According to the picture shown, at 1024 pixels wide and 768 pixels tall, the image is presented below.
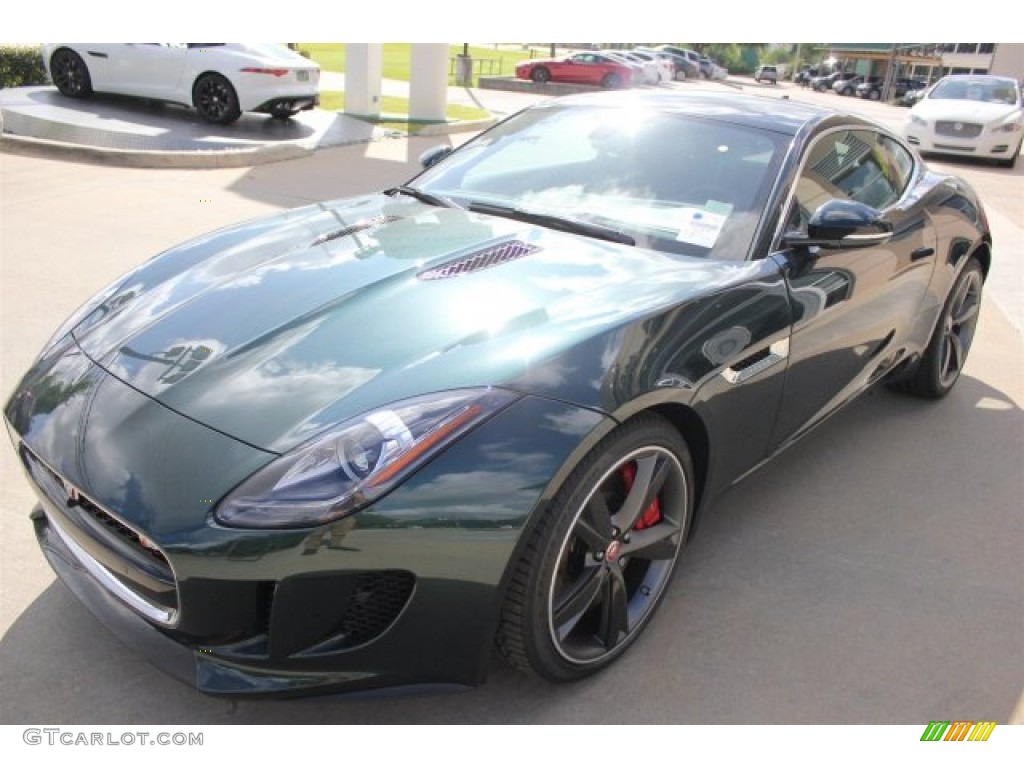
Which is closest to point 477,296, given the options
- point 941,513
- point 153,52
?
point 941,513

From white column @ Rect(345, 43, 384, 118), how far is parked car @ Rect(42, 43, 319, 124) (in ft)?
7.23

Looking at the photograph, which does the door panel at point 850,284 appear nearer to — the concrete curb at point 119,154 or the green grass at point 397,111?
the concrete curb at point 119,154

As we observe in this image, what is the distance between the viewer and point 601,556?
2.29 m

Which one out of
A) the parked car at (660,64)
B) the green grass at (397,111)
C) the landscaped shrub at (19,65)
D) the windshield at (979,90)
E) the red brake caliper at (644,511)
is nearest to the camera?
the red brake caliper at (644,511)

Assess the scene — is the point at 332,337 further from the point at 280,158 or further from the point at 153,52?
the point at 153,52

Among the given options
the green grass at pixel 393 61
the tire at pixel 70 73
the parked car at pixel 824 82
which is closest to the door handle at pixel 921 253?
Answer: the tire at pixel 70 73

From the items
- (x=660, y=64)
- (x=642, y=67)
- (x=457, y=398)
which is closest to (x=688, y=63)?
(x=660, y=64)

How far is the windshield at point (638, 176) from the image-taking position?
9.52ft

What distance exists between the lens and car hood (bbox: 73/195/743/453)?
2.05 metres

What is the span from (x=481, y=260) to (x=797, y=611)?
1505 millimetres

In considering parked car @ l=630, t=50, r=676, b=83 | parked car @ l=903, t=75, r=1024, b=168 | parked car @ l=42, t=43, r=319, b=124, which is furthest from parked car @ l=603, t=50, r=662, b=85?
parked car @ l=42, t=43, r=319, b=124

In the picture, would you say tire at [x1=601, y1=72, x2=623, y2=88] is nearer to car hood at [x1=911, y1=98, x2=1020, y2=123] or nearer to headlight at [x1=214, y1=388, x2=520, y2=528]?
car hood at [x1=911, y1=98, x2=1020, y2=123]

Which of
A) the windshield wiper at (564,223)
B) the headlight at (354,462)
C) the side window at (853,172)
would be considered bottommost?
the headlight at (354,462)

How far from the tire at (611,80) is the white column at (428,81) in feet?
63.5
